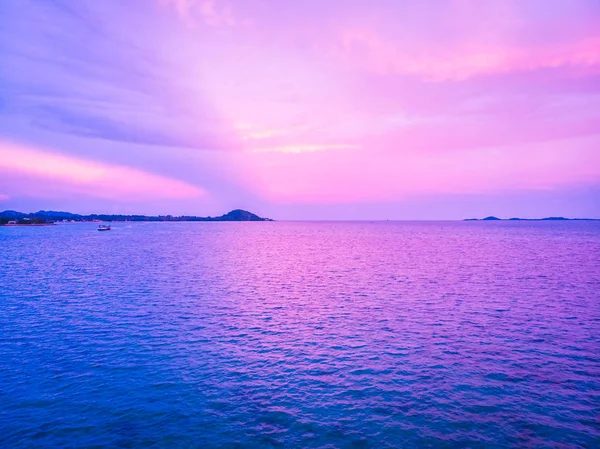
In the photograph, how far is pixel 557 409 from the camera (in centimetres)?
2270

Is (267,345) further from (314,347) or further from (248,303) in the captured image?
(248,303)

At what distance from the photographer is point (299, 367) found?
29.0 m

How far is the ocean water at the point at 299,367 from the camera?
814 inches

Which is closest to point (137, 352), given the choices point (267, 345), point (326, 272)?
point (267, 345)

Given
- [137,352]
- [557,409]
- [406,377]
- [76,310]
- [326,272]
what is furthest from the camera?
[326,272]

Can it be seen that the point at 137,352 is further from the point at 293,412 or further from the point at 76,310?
the point at 76,310

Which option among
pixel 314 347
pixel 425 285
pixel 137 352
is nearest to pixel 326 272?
pixel 425 285

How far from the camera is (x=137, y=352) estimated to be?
32031 mm

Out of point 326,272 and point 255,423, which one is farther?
point 326,272

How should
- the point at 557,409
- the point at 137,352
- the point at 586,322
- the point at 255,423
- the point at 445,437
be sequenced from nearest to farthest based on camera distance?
1. the point at 445,437
2. the point at 255,423
3. the point at 557,409
4. the point at 137,352
5. the point at 586,322

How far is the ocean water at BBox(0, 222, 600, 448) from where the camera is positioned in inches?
814

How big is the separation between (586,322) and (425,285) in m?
24.9

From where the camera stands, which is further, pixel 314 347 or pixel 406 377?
pixel 314 347

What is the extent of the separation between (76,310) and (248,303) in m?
21.6
